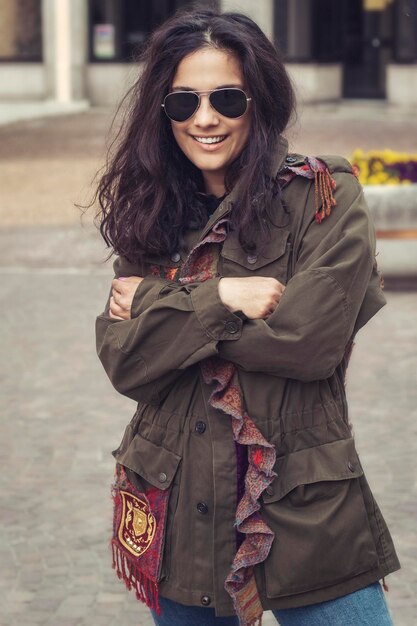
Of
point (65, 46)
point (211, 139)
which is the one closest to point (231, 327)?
point (211, 139)

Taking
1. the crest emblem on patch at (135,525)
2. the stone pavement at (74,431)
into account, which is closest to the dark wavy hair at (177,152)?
the crest emblem on patch at (135,525)

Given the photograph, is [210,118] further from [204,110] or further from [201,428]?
[201,428]

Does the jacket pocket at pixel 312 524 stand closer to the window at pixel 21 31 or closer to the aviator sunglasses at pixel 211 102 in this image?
the aviator sunglasses at pixel 211 102

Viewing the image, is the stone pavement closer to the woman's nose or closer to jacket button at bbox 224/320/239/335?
jacket button at bbox 224/320/239/335

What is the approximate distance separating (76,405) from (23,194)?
8.50 metres

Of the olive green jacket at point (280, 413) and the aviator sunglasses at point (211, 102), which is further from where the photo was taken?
the aviator sunglasses at point (211, 102)

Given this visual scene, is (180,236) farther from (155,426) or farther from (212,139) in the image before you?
(155,426)

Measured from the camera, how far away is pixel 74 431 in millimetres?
6605

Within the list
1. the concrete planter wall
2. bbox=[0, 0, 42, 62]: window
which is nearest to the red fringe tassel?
the concrete planter wall

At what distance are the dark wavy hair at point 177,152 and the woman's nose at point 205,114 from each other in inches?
3.4

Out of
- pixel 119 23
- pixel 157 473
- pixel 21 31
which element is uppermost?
pixel 157 473

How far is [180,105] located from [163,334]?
0.49 m

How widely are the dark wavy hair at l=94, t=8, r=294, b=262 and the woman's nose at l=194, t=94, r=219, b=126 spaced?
0.09 meters

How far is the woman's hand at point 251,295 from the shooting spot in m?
2.56
